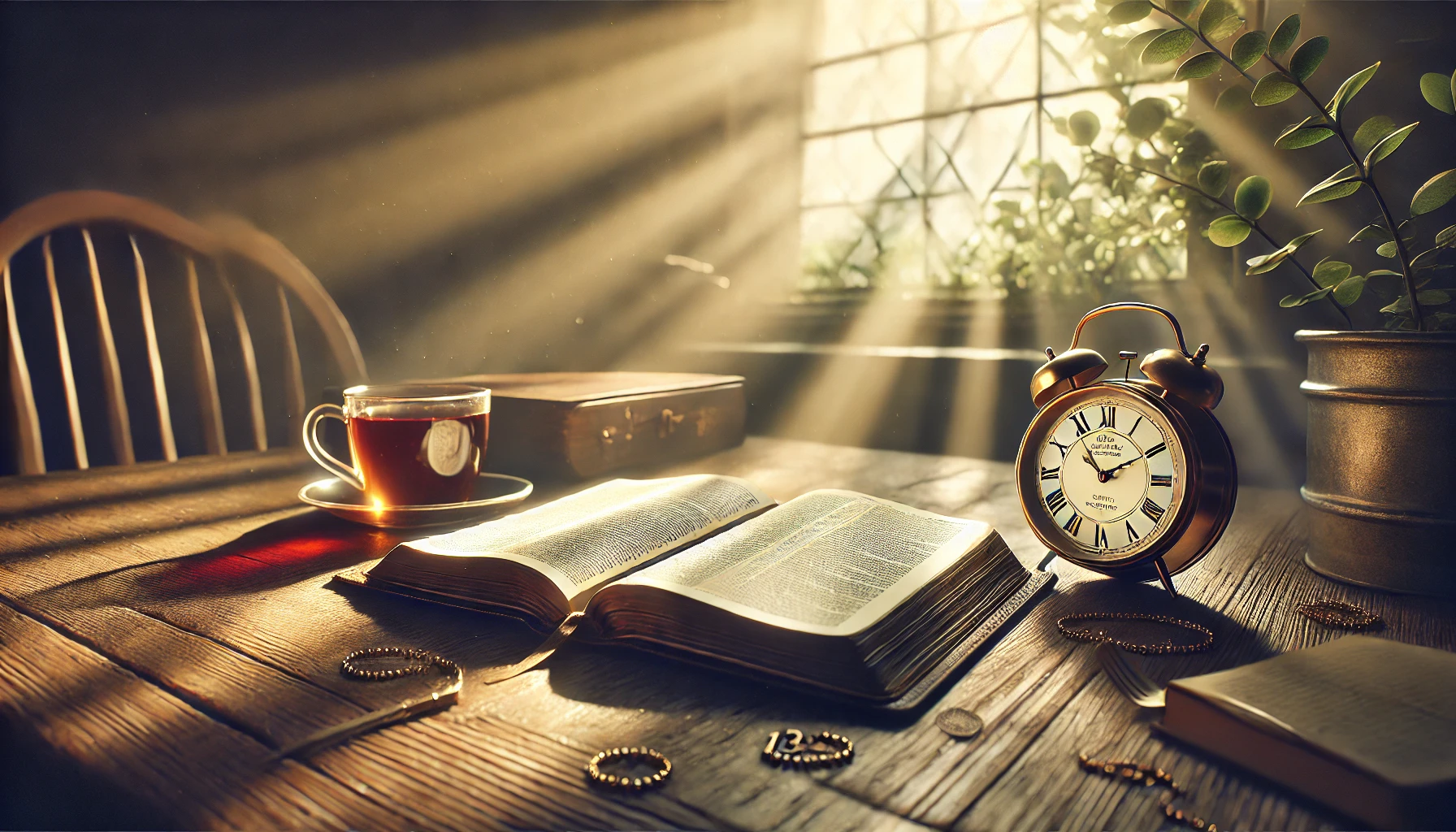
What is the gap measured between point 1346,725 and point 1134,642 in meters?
0.21

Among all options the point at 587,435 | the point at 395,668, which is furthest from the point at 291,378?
the point at 395,668

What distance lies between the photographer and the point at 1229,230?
80 centimetres

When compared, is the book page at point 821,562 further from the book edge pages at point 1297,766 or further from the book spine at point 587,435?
the book spine at point 587,435

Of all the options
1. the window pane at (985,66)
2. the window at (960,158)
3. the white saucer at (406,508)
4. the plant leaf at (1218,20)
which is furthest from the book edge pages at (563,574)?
the window pane at (985,66)

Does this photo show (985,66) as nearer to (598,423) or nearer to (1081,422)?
(598,423)

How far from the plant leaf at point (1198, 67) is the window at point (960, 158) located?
1.20 metres

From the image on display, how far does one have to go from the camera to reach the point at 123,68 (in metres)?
1.66

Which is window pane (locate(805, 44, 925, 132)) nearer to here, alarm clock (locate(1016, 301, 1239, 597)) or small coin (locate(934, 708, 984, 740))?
alarm clock (locate(1016, 301, 1239, 597))

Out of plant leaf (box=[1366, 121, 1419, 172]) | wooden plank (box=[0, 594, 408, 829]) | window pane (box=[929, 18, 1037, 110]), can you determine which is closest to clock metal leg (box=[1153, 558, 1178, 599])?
plant leaf (box=[1366, 121, 1419, 172])

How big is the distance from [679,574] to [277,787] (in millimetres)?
276

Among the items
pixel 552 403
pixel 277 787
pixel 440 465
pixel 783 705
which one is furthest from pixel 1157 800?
pixel 552 403

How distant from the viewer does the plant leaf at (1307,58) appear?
2.32 feet

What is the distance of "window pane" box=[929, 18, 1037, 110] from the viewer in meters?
2.43

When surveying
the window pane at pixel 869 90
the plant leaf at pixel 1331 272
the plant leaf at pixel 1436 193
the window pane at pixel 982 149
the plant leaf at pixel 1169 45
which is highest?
the window pane at pixel 869 90
